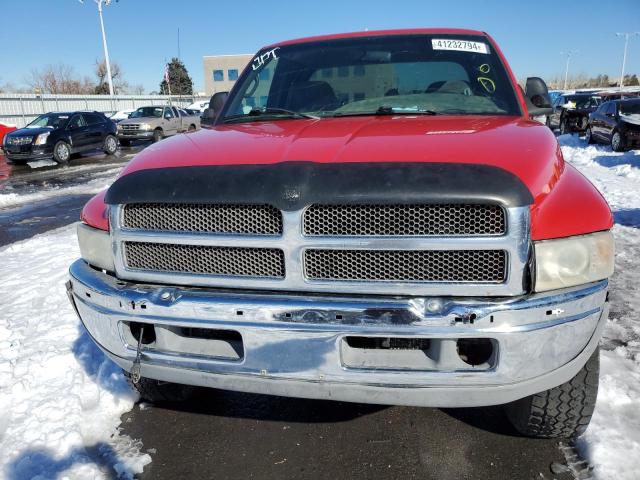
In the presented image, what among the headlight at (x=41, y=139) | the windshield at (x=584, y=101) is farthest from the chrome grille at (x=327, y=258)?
the windshield at (x=584, y=101)

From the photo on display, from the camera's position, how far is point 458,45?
3359mm

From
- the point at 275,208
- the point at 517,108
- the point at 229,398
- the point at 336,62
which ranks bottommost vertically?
the point at 229,398

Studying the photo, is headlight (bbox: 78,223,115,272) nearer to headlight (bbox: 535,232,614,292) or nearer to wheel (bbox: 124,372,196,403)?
wheel (bbox: 124,372,196,403)

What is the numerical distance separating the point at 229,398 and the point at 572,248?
2054 millimetres

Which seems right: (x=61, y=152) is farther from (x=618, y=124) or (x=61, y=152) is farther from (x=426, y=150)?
(x=426, y=150)

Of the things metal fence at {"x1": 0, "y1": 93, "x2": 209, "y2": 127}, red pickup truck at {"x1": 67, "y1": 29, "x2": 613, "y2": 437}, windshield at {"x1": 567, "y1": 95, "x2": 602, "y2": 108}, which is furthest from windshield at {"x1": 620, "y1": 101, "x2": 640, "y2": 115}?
metal fence at {"x1": 0, "y1": 93, "x2": 209, "y2": 127}

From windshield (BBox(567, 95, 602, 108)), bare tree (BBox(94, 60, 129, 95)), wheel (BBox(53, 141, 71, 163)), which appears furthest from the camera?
bare tree (BBox(94, 60, 129, 95))

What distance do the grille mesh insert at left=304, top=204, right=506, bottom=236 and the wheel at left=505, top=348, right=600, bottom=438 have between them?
93 centimetres

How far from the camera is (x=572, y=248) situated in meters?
1.84

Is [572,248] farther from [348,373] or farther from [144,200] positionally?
[144,200]

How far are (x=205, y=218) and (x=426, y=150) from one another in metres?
0.92

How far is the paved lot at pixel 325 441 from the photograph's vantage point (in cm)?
231

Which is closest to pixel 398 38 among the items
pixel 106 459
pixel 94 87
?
pixel 106 459

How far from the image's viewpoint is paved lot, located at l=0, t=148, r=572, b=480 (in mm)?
2307
